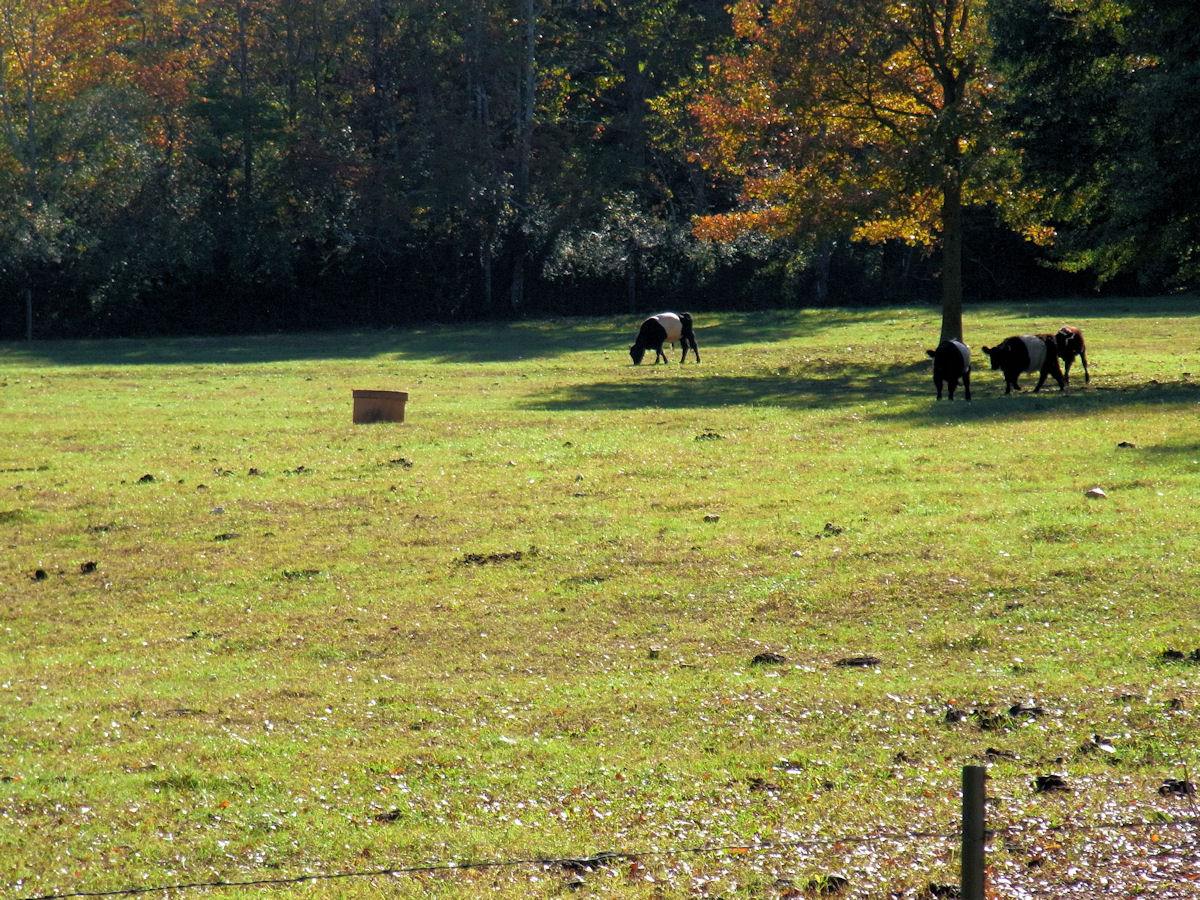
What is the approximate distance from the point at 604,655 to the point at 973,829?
536 cm

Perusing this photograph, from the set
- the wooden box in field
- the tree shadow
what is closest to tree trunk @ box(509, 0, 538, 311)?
the tree shadow

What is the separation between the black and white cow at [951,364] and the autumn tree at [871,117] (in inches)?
232

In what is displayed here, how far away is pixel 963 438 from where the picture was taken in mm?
18281

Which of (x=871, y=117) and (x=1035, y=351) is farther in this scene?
(x=871, y=117)

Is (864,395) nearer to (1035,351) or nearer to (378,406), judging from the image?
(1035,351)

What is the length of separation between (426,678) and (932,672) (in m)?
3.15

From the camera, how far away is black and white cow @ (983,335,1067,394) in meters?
24.0

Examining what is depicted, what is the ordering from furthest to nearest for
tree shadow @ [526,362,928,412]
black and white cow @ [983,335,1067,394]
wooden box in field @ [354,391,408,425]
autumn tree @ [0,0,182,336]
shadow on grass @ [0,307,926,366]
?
autumn tree @ [0,0,182,336], shadow on grass @ [0,307,926,366], tree shadow @ [526,362,928,412], black and white cow @ [983,335,1067,394], wooden box in field @ [354,391,408,425]

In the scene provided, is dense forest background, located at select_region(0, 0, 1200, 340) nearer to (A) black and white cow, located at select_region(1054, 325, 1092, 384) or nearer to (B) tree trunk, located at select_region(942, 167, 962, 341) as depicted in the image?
(B) tree trunk, located at select_region(942, 167, 962, 341)

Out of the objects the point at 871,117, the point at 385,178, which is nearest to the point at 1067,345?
the point at 871,117

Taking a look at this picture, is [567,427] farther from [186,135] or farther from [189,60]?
[189,60]

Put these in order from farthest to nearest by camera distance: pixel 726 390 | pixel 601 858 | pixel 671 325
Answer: pixel 671 325, pixel 726 390, pixel 601 858

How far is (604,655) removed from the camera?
8930 mm

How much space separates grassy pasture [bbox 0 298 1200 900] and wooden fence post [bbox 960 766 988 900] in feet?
4.74
